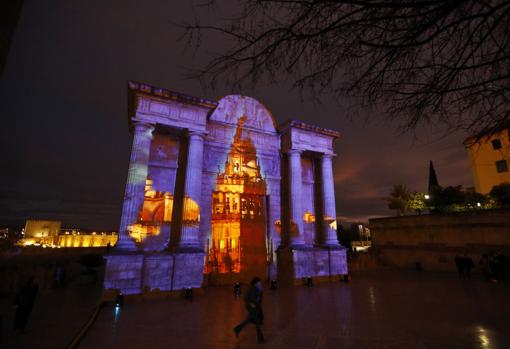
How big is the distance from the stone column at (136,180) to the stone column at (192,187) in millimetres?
1867

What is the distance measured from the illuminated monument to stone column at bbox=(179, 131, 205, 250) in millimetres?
48

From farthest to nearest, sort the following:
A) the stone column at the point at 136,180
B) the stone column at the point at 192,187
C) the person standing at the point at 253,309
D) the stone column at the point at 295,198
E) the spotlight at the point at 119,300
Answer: the stone column at the point at 295,198, the stone column at the point at 192,187, the stone column at the point at 136,180, the spotlight at the point at 119,300, the person standing at the point at 253,309

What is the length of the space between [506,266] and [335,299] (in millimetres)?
11223

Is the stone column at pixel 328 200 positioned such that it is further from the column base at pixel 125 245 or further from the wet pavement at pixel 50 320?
the wet pavement at pixel 50 320

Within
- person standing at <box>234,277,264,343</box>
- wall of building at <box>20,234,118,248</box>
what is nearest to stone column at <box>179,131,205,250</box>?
person standing at <box>234,277,264,343</box>

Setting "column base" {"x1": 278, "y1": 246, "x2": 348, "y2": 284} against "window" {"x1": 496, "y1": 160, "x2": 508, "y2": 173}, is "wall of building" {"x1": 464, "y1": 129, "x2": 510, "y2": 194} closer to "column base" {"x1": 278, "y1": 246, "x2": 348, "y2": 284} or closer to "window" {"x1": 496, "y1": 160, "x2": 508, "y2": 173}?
"window" {"x1": 496, "y1": 160, "x2": 508, "y2": 173}

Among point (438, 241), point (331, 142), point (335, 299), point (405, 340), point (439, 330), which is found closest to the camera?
point (405, 340)

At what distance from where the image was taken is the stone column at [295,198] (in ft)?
44.5

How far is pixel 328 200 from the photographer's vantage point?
15.2 m

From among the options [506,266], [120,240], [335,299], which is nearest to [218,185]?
[120,240]

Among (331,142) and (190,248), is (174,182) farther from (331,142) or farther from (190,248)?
(331,142)

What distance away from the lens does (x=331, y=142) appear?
16312 millimetres

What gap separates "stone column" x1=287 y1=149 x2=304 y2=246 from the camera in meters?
13.6

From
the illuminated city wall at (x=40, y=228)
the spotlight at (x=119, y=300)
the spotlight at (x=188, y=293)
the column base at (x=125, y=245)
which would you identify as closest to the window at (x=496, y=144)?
the spotlight at (x=188, y=293)
